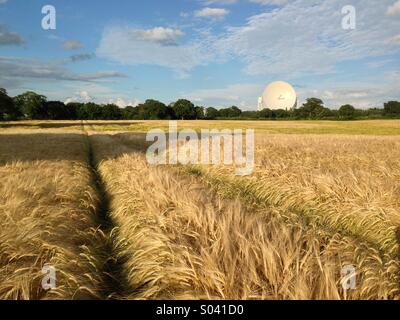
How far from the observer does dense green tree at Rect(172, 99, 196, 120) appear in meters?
116

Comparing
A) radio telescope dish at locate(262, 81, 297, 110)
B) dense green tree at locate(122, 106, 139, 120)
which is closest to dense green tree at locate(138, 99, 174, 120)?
dense green tree at locate(122, 106, 139, 120)

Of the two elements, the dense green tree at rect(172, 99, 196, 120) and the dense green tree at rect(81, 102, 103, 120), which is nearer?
the dense green tree at rect(172, 99, 196, 120)

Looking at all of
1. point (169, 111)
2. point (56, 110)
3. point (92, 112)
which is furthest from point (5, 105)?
point (169, 111)

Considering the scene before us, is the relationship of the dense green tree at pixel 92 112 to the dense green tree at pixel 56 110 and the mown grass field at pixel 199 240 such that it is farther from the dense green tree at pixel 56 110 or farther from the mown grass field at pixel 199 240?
the mown grass field at pixel 199 240

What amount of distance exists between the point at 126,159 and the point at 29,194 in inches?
260

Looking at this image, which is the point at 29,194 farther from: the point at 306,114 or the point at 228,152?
the point at 306,114

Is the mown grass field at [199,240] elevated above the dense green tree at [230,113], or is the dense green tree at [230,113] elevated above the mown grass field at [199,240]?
the dense green tree at [230,113]

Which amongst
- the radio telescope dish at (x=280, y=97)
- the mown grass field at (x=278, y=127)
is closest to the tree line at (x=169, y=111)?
the radio telescope dish at (x=280, y=97)

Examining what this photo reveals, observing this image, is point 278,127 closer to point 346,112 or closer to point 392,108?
point 346,112

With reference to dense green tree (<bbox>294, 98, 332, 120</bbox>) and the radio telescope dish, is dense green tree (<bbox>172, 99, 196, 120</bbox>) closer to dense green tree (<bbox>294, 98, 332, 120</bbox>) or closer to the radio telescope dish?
the radio telescope dish

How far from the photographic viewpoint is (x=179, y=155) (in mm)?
Result: 17594

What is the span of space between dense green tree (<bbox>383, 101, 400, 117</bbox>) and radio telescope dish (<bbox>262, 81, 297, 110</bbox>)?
2593 cm

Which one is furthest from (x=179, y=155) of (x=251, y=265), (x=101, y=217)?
(x=251, y=265)

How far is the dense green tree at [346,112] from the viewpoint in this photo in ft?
333
